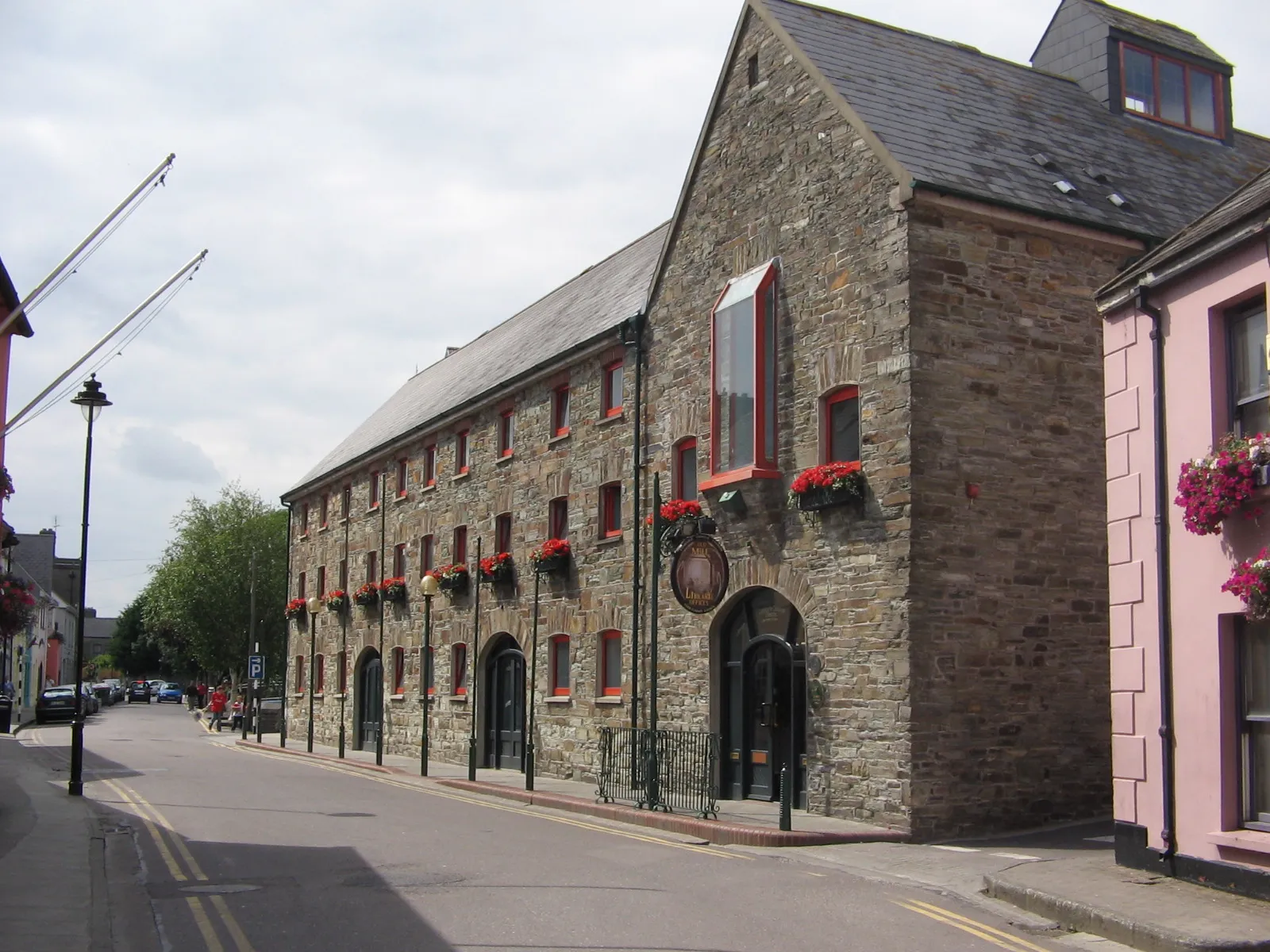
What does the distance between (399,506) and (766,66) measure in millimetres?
19031

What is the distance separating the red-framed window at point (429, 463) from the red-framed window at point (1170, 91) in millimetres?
18517

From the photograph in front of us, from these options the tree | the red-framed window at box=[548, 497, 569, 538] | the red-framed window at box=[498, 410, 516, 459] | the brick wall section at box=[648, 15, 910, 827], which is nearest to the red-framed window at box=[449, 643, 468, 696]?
the red-framed window at box=[498, 410, 516, 459]

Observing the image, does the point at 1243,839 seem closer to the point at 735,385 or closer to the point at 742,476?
the point at 742,476

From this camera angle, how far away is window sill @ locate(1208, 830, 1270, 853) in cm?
1062

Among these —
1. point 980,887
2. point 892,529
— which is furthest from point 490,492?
point 980,887

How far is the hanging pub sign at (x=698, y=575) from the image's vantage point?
774 inches

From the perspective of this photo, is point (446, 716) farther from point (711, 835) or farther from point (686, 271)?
point (711, 835)

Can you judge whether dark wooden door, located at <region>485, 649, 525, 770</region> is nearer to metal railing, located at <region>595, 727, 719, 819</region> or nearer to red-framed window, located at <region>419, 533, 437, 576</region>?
red-framed window, located at <region>419, 533, 437, 576</region>

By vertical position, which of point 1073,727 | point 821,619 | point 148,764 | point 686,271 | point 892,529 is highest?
point 686,271

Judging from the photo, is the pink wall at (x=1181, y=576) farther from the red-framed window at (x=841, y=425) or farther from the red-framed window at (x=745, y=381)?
the red-framed window at (x=745, y=381)

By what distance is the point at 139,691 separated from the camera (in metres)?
102

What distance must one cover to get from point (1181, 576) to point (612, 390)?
14688 mm

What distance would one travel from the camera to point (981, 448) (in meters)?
17.5

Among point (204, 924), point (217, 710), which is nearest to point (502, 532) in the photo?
point (204, 924)
